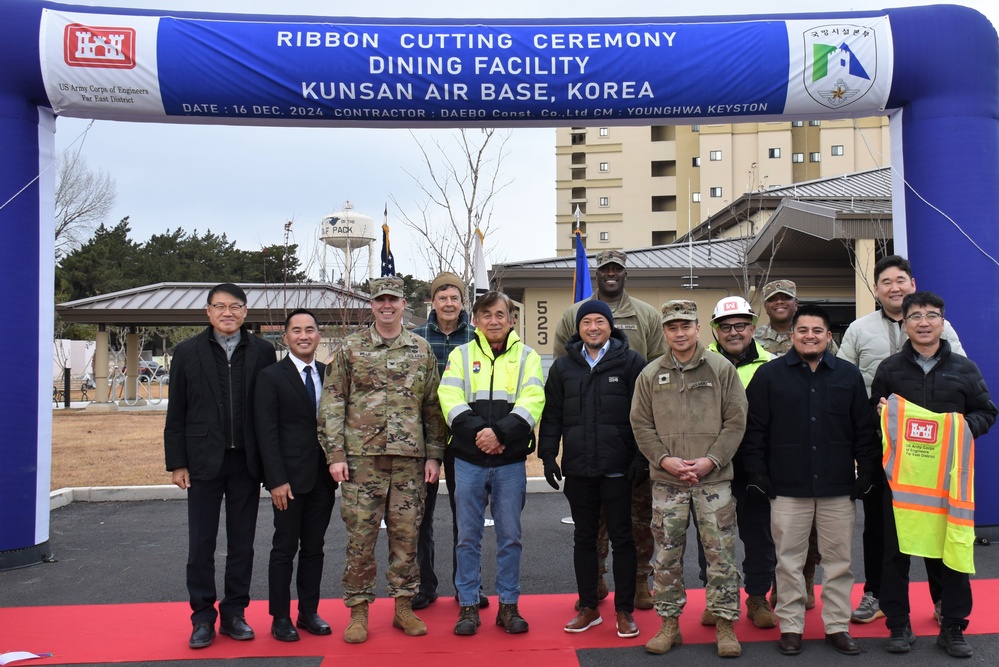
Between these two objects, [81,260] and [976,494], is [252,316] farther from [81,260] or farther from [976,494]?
[81,260]

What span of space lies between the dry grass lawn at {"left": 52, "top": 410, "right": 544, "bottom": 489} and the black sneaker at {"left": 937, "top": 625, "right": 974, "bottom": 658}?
5.94 meters

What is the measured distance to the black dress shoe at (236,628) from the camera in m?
4.83

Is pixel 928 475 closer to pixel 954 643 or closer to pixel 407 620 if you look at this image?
pixel 954 643

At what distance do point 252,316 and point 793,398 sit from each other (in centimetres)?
1933

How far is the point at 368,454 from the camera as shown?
4883mm

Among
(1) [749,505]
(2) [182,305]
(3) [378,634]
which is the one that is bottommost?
(3) [378,634]

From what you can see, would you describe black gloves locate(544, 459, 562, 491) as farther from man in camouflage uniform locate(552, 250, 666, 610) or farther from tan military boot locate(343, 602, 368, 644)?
tan military boot locate(343, 602, 368, 644)

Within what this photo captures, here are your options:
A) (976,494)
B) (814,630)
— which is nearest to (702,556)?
(814,630)

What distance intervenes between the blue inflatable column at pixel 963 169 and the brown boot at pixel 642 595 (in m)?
3.22

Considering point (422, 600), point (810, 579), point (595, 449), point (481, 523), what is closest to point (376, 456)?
point (481, 523)

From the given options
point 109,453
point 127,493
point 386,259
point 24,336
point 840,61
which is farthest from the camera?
point 109,453

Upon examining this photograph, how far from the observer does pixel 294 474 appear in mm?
4863

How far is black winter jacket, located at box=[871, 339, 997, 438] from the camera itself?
4520 millimetres

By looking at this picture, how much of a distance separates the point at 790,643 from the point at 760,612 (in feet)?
1.46
